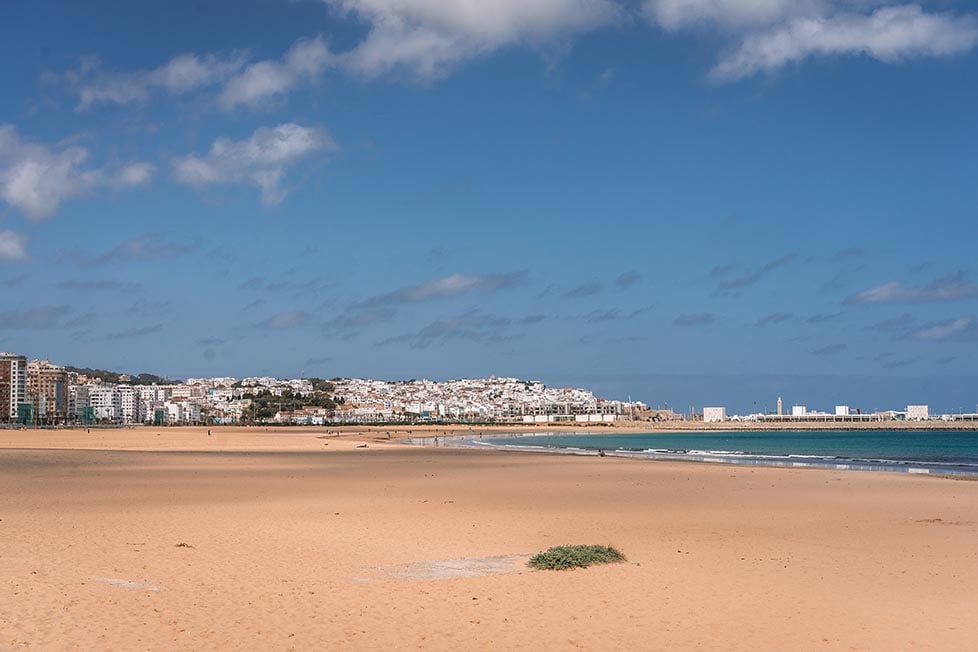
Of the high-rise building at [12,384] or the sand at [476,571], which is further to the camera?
the high-rise building at [12,384]

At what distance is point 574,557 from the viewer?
1215 centimetres

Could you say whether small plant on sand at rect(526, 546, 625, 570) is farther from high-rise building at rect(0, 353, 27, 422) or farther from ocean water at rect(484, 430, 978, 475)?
high-rise building at rect(0, 353, 27, 422)

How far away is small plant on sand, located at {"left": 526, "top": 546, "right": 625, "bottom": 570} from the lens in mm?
11977

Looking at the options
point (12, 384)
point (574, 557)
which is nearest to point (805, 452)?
point (574, 557)

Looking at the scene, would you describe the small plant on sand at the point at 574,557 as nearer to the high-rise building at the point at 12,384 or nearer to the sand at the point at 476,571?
the sand at the point at 476,571

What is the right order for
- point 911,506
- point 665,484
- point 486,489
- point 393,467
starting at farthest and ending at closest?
point 393,467 → point 665,484 → point 486,489 → point 911,506

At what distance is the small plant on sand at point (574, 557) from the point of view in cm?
1198

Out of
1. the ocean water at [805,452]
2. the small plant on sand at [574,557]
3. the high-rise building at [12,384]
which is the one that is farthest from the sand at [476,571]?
the high-rise building at [12,384]

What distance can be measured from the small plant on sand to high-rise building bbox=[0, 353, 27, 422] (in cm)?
18665

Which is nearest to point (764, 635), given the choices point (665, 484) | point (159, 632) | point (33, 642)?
point (159, 632)

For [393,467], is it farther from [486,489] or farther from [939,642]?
[939,642]

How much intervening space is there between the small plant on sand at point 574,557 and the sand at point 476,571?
306 millimetres

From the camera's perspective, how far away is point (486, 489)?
25.7 meters

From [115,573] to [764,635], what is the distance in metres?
8.18
